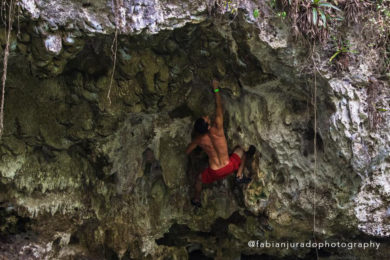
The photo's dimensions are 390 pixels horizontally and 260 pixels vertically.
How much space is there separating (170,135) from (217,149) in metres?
0.62

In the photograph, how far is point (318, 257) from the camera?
5.16m

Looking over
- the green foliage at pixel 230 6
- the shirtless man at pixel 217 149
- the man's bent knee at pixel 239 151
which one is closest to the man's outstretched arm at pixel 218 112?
the shirtless man at pixel 217 149

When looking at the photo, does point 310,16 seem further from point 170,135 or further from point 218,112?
point 170,135

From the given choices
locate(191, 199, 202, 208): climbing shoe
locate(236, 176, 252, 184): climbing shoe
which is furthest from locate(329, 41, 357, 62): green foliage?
locate(191, 199, 202, 208): climbing shoe

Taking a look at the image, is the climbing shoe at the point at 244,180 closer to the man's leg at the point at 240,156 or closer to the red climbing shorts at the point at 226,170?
the man's leg at the point at 240,156

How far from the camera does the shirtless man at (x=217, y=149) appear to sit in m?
4.48

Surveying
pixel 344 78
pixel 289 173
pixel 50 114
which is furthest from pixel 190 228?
pixel 344 78

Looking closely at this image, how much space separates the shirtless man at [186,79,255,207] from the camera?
4.48 meters

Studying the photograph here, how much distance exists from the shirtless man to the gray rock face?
13cm

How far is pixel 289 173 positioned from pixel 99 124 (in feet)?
7.13

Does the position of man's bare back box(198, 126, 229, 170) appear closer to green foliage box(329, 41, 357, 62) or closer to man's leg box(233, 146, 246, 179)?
man's leg box(233, 146, 246, 179)

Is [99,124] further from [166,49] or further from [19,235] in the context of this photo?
[19,235]

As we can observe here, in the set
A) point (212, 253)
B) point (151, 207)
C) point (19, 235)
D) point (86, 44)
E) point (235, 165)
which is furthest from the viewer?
point (212, 253)

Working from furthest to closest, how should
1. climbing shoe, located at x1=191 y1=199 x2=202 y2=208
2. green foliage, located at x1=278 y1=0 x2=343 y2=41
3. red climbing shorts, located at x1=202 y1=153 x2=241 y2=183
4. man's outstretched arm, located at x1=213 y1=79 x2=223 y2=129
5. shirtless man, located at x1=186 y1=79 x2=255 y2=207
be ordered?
climbing shoe, located at x1=191 y1=199 x2=202 y2=208 < red climbing shorts, located at x1=202 y1=153 x2=241 y2=183 < shirtless man, located at x1=186 y1=79 x2=255 y2=207 < man's outstretched arm, located at x1=213 y1=79 x2=223 y2=129 < green foliage, located at x1=278 y1=0 x2=343 y2=41
